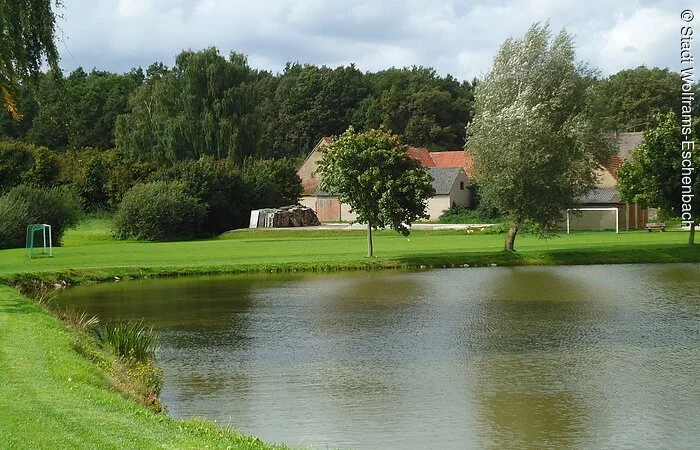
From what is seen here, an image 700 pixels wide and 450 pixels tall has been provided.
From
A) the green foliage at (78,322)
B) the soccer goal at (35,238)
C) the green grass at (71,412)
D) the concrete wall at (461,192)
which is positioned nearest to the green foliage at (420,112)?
the concrete wall at (461,192)

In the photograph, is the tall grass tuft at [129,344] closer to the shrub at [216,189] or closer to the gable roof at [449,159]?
the shrub at [216,189]

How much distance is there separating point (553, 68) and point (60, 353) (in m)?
33.5

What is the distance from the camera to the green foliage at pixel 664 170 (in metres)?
44.0

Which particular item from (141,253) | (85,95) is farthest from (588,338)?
(85,95)

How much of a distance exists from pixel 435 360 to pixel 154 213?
145 feet

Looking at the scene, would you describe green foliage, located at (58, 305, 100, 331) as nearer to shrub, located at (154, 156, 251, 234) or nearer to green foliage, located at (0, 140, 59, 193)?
shrub, located at (154, 156, 251, 234)

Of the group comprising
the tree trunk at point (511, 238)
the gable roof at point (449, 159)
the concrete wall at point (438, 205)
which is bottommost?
the tree trunk at point (511, 238)

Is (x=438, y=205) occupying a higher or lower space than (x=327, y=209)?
higher

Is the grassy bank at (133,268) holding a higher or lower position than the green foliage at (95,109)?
lower

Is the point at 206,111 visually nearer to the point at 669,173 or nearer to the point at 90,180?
the point at 90,180

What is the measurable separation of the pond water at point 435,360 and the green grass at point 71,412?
6.08 ft

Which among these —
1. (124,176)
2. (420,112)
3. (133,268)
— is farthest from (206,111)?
(420,112)

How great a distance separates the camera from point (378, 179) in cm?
4141

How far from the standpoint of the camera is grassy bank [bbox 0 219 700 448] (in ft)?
31.6
